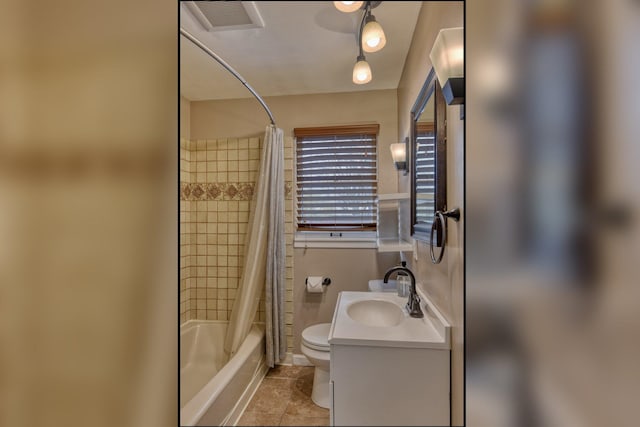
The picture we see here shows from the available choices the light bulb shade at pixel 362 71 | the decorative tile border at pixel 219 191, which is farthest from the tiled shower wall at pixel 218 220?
the light bulb shade at pixel 362 71

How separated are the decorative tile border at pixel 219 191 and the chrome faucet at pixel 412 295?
333 millimetres

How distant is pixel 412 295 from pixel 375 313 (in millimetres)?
106

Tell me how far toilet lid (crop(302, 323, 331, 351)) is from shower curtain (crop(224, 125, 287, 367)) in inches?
3.3

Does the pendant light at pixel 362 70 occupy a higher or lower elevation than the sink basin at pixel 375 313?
higher

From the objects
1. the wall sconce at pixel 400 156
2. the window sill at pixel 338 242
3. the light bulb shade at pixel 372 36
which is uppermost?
the light bulb shade at pixel 372 36

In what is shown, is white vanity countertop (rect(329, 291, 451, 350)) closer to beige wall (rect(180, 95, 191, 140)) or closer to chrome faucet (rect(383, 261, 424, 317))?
chrome faucet (rect(383, 261, 424, 317))

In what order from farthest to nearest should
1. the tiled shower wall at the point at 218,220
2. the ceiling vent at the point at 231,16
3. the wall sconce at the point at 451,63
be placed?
the ceiling vent at the point at 231,16 → the tiled shower wall at the point at 218,220 → the wall sconce at the point at 451,63

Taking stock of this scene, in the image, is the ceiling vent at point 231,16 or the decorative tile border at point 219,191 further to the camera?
the ceiling vent at point 231,16

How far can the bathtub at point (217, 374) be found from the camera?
0.79 m

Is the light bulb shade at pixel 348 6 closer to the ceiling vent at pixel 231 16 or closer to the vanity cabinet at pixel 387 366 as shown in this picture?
the ceiling vent at pixel 231 16
